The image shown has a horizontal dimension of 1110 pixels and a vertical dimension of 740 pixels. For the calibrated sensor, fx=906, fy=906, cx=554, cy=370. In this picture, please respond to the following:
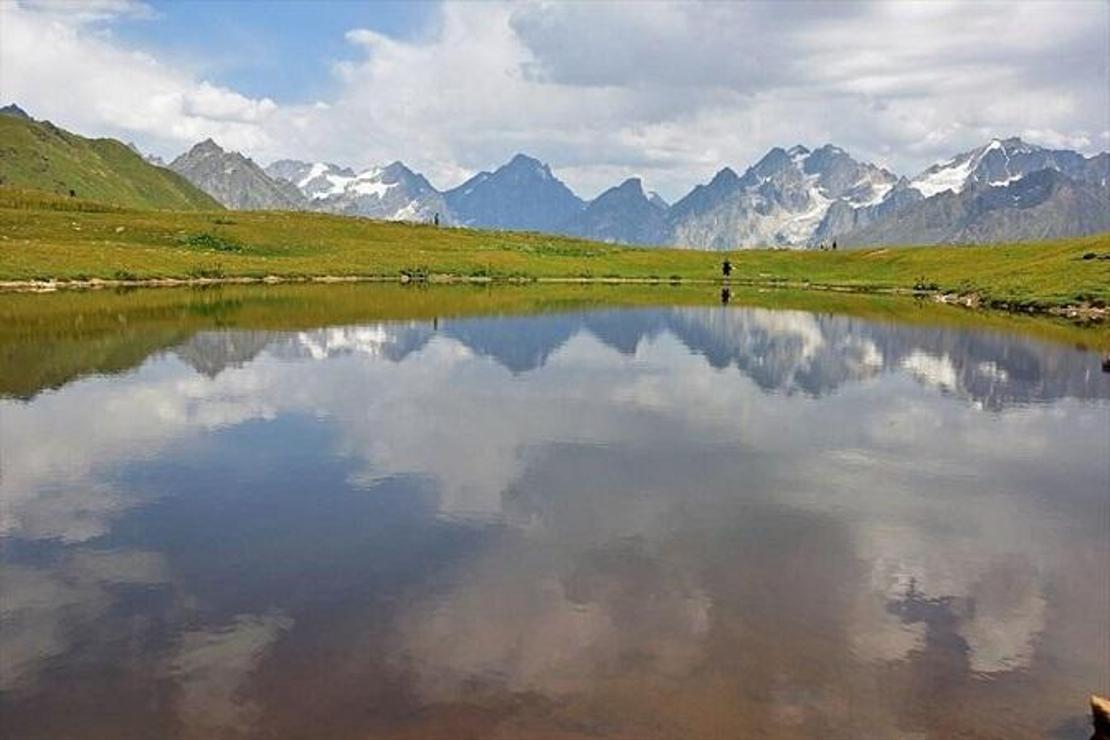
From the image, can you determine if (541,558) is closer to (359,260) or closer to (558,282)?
(359,260)

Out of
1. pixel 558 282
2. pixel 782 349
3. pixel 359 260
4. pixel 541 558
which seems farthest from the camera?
pixel 558 282

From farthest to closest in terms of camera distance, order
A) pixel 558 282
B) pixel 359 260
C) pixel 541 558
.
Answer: pixel 558 282
pixel 359 260
pixel 541 558

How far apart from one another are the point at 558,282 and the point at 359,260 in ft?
124

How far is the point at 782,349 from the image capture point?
74.4 m

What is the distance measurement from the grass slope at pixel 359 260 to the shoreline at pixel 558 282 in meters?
1.07

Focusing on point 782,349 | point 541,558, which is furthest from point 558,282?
point 541,558

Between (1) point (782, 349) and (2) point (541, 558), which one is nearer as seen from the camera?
(2) point (541, 558)

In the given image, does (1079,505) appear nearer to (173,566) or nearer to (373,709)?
(373,709)

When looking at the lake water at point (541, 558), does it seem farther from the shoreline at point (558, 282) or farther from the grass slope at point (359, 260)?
the grass slope at point (359, 260)

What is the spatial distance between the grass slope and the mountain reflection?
4510 cm

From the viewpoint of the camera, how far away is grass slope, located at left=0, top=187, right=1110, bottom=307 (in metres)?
123

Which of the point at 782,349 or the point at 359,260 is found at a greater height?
the point at 359,260

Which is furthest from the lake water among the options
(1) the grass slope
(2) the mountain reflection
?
(1) the grass slope

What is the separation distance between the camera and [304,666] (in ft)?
59.4
